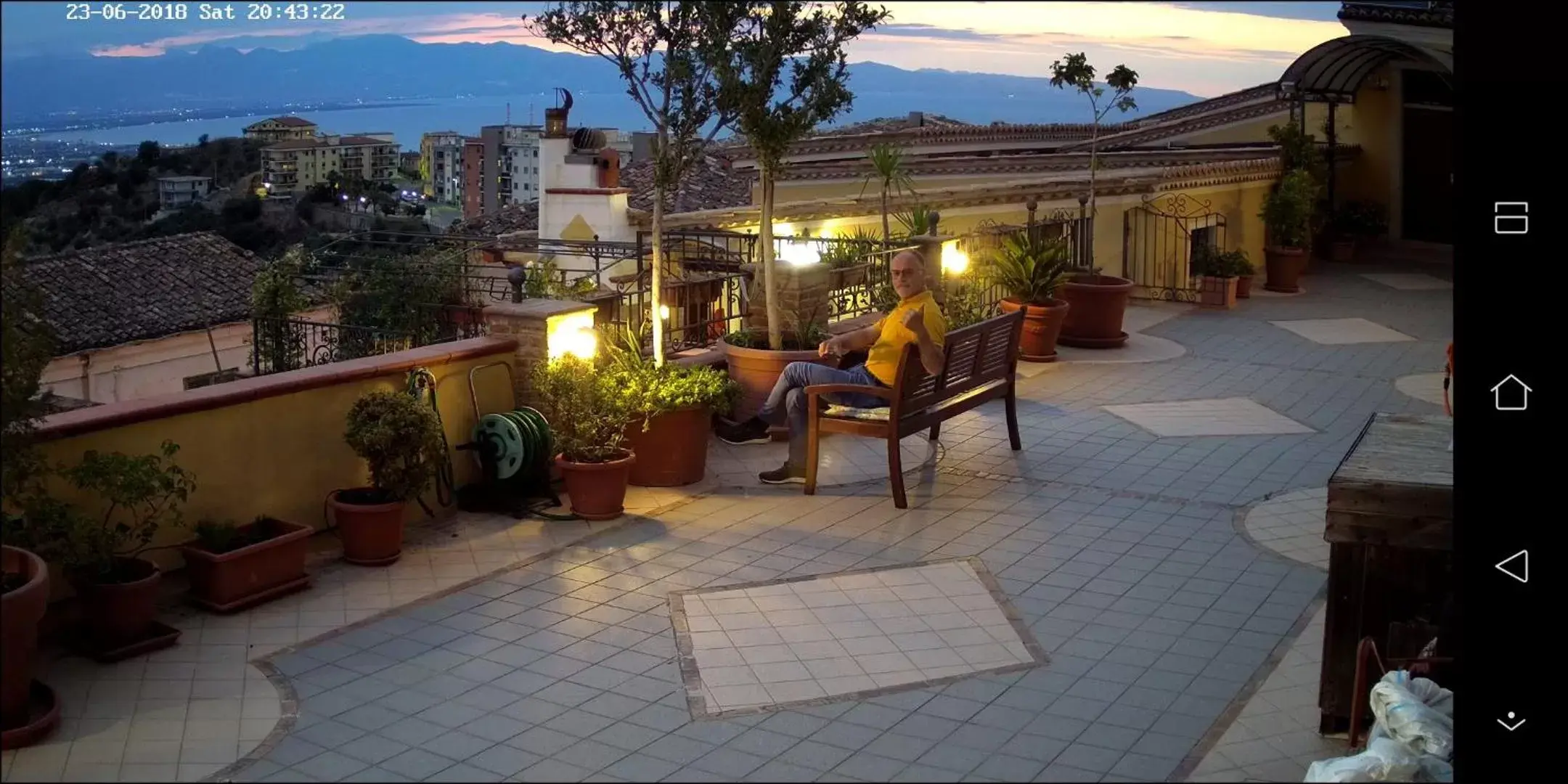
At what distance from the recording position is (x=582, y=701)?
5078 mm

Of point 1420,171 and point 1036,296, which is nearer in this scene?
point 1036,296

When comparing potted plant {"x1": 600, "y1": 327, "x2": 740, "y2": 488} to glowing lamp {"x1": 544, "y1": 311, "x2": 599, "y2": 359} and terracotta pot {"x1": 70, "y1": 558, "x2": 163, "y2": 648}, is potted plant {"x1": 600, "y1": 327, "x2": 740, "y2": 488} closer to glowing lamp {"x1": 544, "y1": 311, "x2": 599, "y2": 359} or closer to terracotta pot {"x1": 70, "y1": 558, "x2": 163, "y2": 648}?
glowing lamp {"x1": 544, "y1": 311, "x2": 599, "y2": 359}

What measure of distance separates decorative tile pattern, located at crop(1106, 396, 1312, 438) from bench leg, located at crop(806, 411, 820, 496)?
107 inches

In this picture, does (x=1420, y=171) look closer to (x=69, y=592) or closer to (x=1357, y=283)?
(x=1357, y=283)

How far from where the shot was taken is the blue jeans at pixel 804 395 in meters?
7.98

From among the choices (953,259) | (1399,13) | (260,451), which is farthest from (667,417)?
(1399,13)

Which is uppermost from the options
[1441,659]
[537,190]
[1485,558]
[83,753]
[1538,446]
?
[537,190]

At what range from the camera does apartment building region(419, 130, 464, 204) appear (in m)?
17.7

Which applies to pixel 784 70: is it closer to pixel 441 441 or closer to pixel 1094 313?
pixel 441 441

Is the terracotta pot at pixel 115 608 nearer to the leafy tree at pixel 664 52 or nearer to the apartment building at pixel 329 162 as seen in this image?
the leafy tree at pixel 664 52

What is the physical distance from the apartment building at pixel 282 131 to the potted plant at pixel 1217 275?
932 centimetres

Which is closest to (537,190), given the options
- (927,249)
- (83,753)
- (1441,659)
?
(927,249)

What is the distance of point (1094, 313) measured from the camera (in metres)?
12.5

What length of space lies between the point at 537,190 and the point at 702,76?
386 inches
